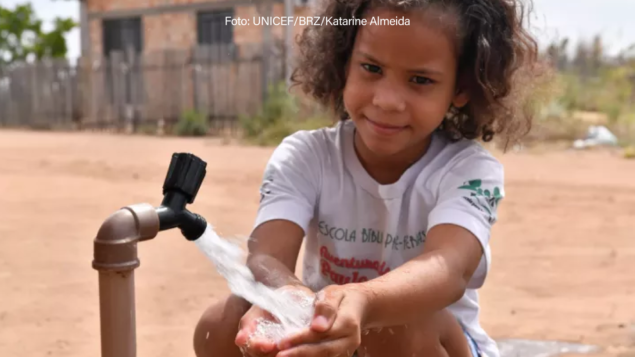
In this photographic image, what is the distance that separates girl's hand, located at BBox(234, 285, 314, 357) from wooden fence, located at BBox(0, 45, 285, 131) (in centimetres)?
718

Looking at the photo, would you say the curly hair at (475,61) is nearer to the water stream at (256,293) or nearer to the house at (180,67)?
the water stream at (256,293)

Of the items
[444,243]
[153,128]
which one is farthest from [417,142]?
[153,128]

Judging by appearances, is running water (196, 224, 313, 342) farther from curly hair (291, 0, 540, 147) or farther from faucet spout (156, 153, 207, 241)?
curly hair (291, 0, 540, 147)

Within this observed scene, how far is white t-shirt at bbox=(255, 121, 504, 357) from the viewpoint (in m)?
1.37

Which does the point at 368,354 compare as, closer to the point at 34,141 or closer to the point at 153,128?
the point at 34,141

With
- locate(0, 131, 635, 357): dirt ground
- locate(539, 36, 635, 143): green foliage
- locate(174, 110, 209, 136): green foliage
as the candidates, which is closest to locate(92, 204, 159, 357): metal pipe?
locate(0, 131, 635, 357): dirt ground

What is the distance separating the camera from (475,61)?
1402 millimetres

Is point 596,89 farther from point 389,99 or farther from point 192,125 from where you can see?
point 389,99

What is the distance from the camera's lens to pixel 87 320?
1.92 m

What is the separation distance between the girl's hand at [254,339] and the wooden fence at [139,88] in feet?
23.6

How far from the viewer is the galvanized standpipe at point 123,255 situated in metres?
0.81

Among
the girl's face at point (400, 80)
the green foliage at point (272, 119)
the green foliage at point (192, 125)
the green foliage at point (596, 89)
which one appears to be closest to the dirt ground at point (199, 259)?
the girl's face at point (400, 80)

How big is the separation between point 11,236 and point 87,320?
1.08 meters

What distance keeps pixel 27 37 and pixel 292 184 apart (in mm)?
17064
